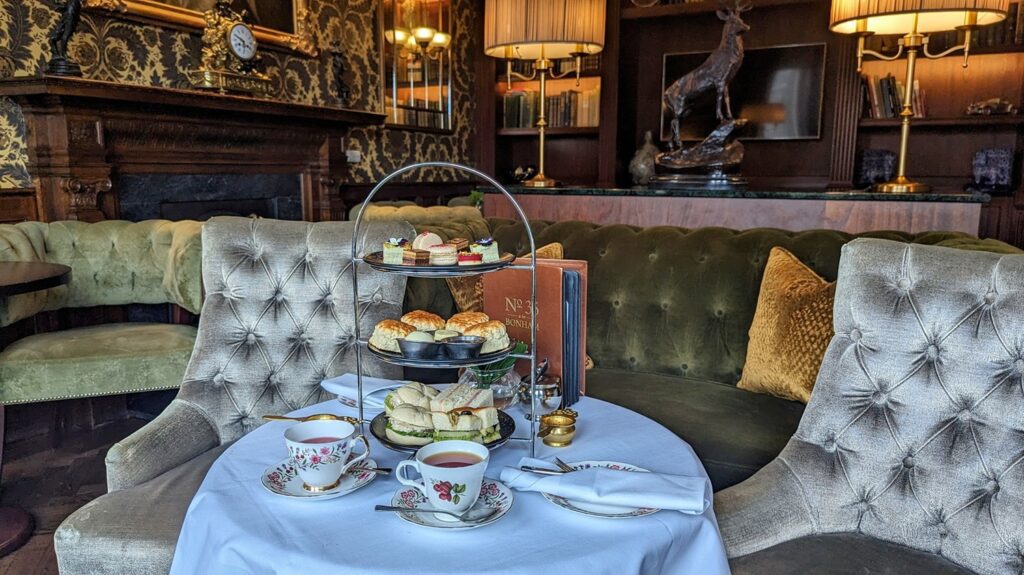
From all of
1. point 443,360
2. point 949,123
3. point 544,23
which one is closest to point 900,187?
point 544,23

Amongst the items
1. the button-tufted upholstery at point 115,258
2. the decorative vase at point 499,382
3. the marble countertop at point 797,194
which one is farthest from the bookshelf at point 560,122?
the decorative vase at point 499,382

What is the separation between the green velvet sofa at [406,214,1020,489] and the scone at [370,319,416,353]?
0.93 m

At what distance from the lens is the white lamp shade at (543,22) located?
2.91 m

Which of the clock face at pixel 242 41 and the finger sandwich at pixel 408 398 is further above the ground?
the clock face at pixel 242 41

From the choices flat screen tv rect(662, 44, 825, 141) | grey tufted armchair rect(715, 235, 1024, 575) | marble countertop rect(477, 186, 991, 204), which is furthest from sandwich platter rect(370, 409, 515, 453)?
flat screen tv rect(662, 44, 825, 141)

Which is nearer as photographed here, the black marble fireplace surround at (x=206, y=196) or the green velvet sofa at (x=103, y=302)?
the green velvet sofa at (x=103, y=302)

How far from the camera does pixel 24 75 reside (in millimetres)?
3135

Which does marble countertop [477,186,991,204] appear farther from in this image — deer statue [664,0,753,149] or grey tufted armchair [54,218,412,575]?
grey tufted armchair [54,218,412,575]

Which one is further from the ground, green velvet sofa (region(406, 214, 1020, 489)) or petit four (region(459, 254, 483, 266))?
petit four (region(459, 254, 483, 266))

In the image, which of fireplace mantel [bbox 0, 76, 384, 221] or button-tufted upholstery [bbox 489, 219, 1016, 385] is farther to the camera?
fireplace mantel [bbox 0, 76, 384, 221]

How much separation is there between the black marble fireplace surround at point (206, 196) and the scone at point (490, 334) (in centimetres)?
308

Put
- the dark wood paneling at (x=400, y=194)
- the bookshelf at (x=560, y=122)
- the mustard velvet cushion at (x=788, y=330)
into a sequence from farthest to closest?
the bookshelf at (x=560, y=122) < the dark wood paneling at (x=400, y=194) < the mustard velvet cushion at (x=788, y=330)

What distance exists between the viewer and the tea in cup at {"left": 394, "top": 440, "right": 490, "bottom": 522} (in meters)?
0.78

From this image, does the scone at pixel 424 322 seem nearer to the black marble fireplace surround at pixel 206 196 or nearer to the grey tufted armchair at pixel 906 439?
the grey tufted armchair at pixel 906 439
